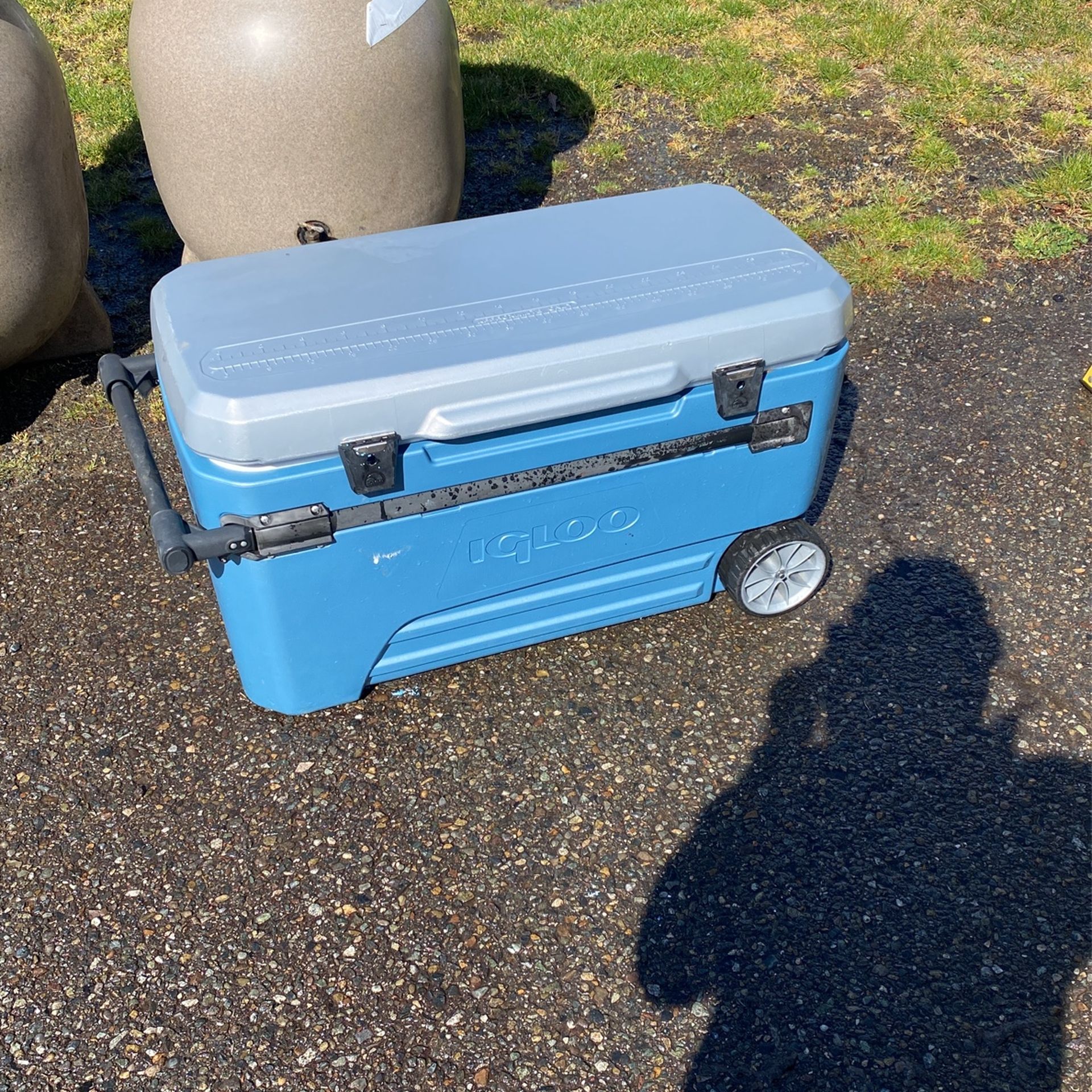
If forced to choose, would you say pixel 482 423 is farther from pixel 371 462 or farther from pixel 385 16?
pixel 385 16

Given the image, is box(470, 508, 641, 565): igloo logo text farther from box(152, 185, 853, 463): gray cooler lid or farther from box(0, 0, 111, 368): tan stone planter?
box(0, 0, 111, 368): tan stone planter

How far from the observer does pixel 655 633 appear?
115 inches

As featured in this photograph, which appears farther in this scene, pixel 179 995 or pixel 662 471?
pixel 662 471

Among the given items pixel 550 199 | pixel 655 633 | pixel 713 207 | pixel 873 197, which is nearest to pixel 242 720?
pixel 655 633

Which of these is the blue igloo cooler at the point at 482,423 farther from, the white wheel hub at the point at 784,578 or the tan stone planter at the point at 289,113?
the tan stone planter at the point at 289,113

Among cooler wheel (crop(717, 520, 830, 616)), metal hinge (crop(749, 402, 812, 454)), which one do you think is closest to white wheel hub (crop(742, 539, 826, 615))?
cooler wheel (crop(717, 520, 830, 616))

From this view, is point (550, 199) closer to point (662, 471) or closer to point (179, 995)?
point (662, 471)

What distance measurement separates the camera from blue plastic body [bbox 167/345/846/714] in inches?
89.2

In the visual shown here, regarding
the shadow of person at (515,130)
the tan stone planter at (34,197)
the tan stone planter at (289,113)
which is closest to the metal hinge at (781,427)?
the tan stone planter at (289,113)

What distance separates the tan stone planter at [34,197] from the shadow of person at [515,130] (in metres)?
1.69

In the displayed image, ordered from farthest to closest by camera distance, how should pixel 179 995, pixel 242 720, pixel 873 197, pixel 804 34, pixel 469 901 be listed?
1. pixel 804 34
2. pixel 873 197
3. pixel 242 720
4. pixel 469 901
5. pixel 179 995

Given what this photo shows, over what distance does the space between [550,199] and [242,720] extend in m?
2.92

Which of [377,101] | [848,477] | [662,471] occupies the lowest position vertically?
[848,477]

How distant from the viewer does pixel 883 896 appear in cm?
234
